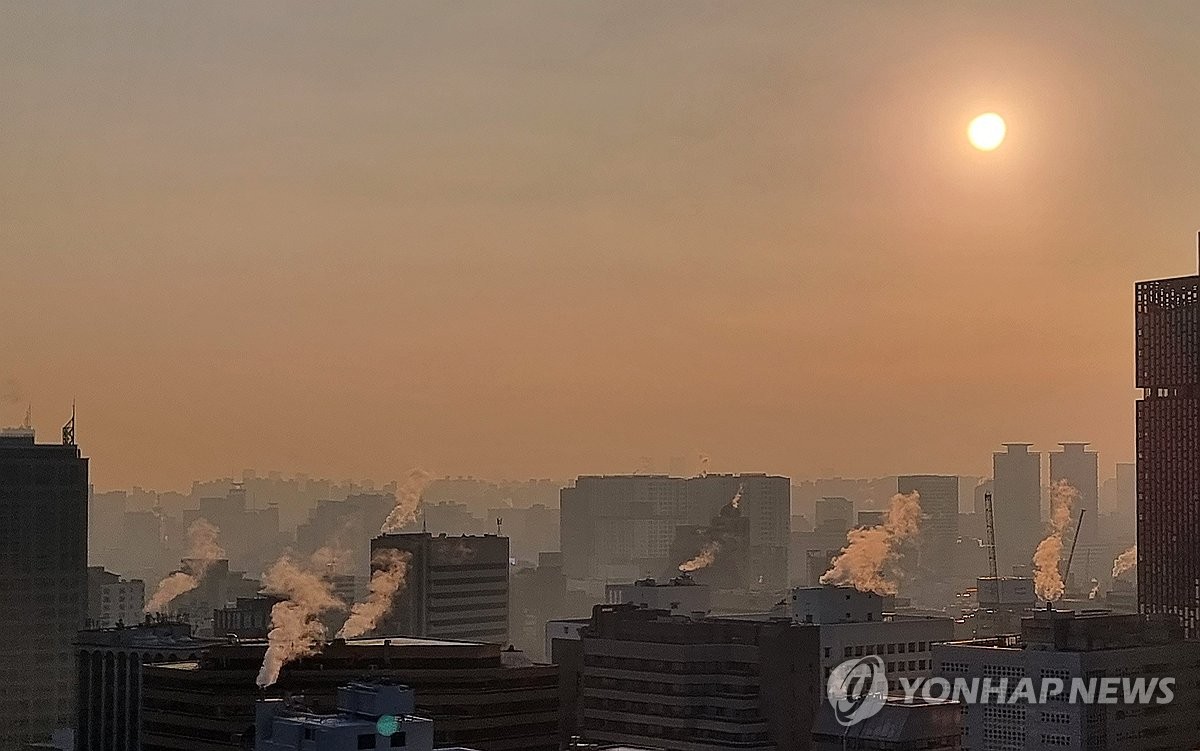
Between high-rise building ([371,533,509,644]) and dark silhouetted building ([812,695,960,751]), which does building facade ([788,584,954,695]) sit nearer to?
dark silhouetted building ([812,695,960,751])

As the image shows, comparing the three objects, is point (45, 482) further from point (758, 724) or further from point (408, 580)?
point (758, 724)

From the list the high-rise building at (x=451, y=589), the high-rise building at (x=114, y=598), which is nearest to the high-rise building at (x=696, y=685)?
the high-rise building at (x=451, y=589)

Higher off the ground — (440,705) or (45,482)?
(45,482)

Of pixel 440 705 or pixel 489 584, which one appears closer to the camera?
pixel 440 705

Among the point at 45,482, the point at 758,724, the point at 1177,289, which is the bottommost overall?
the point at 758,724

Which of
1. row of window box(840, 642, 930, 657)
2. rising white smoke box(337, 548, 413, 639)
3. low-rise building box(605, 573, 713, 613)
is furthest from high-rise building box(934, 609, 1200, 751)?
low-rise building box(605, 573, 713, 613)

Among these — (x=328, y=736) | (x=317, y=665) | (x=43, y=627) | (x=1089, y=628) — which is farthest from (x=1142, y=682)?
(x=43, y=627)
